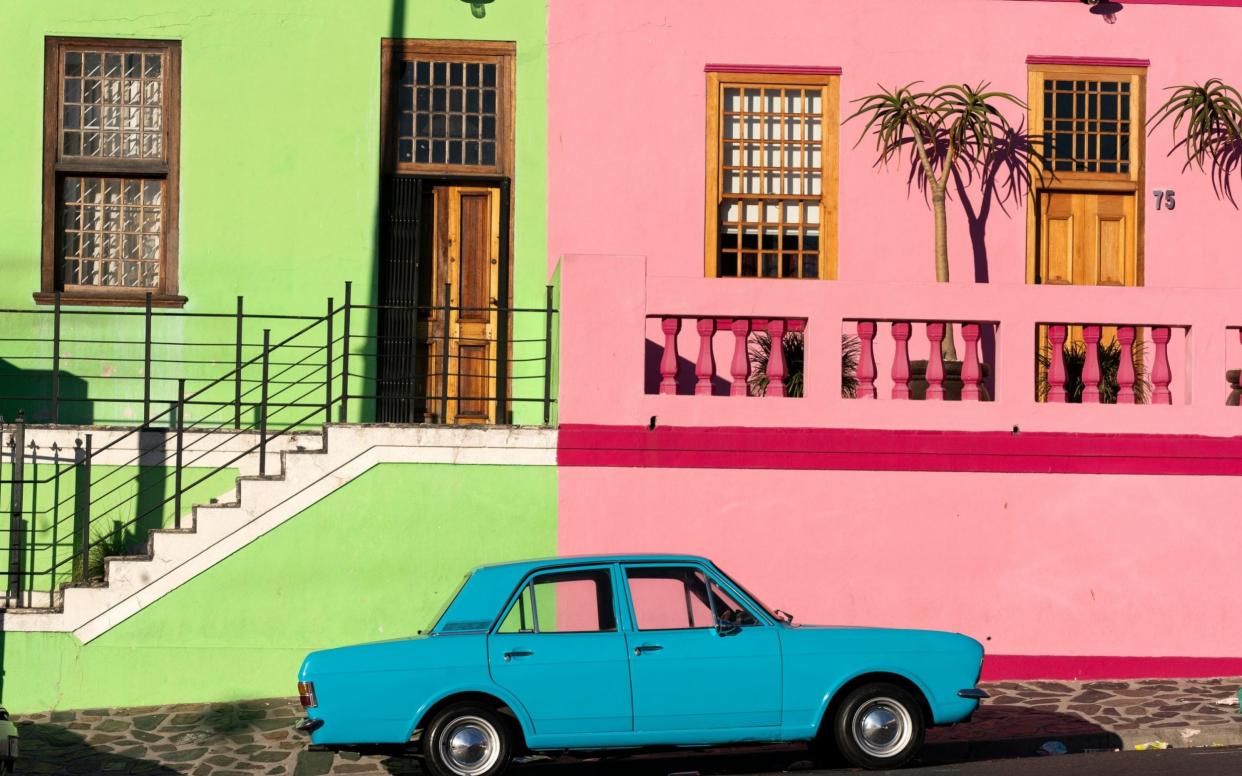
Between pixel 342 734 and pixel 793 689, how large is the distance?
2583mm

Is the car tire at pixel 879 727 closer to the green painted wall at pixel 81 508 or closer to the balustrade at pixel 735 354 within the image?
the balustrade at pixel 735 354

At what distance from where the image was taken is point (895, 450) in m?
12.8

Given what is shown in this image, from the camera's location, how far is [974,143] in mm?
15523

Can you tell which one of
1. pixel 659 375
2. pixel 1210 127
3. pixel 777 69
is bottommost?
pixel 659 375

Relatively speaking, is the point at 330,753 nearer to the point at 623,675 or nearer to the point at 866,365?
the point at 623,675

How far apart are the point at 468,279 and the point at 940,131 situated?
14.6 feet

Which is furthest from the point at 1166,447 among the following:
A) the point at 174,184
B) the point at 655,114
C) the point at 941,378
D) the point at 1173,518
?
the point at 174,184

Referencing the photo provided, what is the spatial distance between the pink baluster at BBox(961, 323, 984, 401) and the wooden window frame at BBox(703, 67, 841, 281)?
258cm

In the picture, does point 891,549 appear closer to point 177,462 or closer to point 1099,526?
point 1099,526

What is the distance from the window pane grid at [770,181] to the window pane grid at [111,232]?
5057mm

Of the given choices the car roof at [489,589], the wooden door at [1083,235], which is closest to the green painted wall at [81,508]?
the car roof at [489,589]

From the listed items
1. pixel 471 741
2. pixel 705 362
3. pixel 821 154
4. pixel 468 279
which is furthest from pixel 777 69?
pixel 471 741

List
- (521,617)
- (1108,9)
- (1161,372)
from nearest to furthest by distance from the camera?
1. (521,617)
2. (1161,372)
3. (1108,9)

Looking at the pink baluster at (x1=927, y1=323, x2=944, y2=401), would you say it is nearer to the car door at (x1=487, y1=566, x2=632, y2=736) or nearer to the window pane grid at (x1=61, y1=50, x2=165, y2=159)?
the car door at (x1=487, y1=566, x2=632, y2=736)
